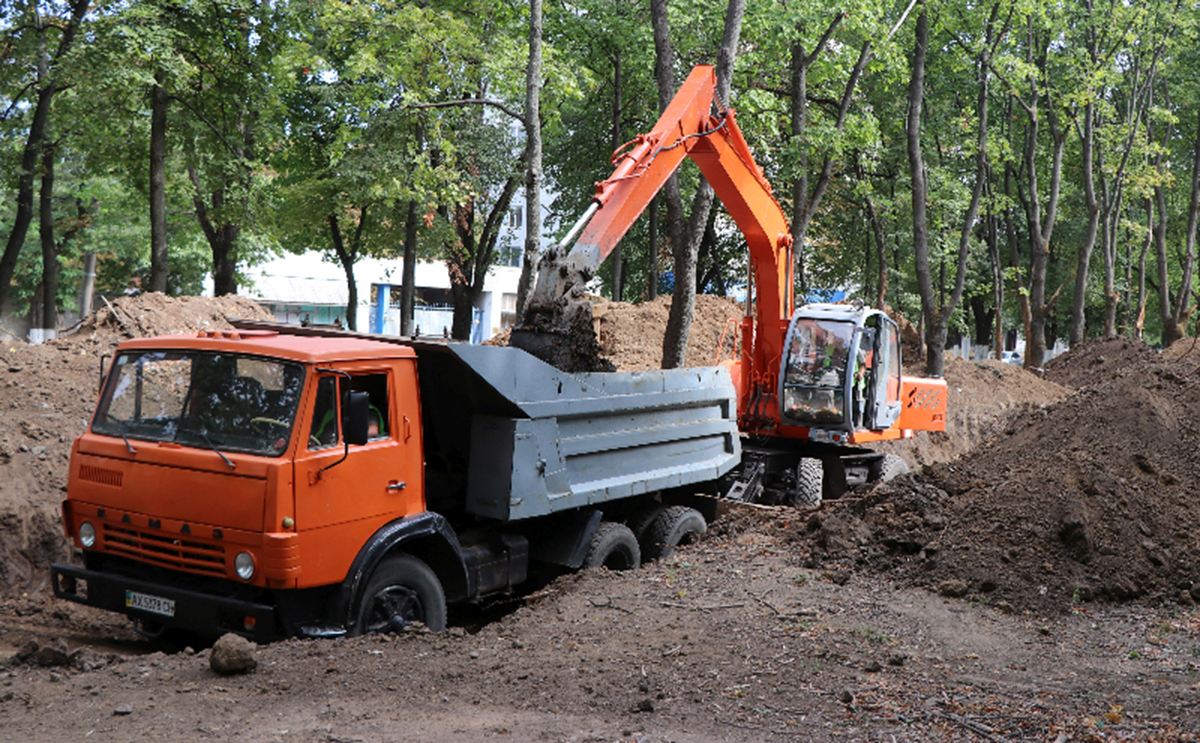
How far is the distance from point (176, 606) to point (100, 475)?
1.07 metres

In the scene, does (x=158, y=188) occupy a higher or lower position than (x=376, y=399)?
higher

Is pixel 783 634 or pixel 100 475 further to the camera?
pixel 783 634

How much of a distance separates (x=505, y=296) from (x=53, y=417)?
42.6 meters

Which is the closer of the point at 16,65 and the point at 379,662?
the point at 379,662

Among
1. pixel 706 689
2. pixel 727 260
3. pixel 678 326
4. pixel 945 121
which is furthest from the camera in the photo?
pixel 727 260

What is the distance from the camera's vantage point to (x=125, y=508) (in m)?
6.29

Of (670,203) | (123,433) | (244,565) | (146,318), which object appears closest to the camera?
(244,565)

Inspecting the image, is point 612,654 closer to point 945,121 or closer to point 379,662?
point 379,662

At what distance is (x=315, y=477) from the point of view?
19.9ft

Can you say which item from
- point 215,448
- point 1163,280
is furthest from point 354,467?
point 1163,280

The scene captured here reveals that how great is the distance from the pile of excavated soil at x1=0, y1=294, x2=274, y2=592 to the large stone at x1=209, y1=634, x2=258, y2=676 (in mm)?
3985

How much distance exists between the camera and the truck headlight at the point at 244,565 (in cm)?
592

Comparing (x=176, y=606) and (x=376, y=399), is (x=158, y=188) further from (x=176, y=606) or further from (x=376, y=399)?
(x=176, y=606)

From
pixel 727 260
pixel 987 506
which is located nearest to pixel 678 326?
pixel 987 506
